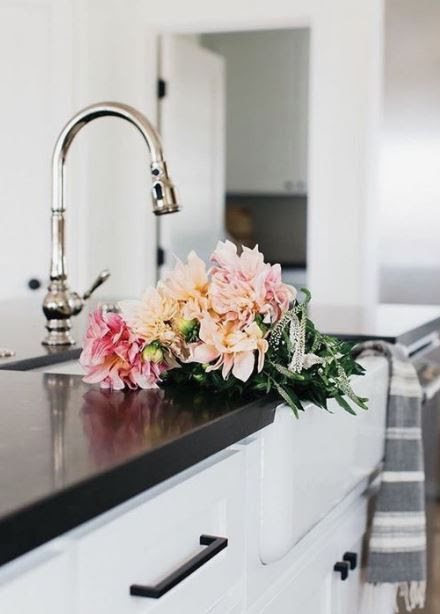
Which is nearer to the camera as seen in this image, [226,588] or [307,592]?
[226,588]

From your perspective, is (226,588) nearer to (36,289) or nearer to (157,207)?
(157,207)

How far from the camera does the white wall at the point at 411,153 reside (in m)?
4.10

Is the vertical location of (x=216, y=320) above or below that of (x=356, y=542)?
above

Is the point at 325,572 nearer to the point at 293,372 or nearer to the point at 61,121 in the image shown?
the point at 293,372

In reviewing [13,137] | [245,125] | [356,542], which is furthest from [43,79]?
[356,542]

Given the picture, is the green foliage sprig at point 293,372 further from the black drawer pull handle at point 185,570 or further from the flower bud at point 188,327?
the black drawer pull handle at point 185,570

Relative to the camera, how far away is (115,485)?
2.95ft

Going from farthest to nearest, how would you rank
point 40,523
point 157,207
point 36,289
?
point 36,289 → point 157,207 → point 40,523

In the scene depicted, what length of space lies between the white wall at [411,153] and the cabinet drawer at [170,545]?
308 centimetres

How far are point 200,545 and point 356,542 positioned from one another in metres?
0.82

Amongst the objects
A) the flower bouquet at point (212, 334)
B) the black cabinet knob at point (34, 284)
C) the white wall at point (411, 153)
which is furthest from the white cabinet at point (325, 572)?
the black cabinet knob at point (34, 284)

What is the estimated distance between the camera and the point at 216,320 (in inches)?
50.3

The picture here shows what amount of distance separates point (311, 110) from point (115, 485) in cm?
365

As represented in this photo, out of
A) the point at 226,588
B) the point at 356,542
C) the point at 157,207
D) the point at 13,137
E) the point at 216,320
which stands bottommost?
the point at 356,542
